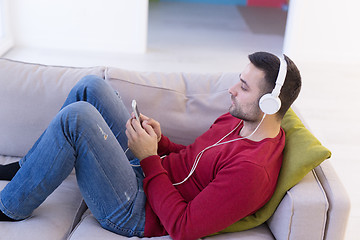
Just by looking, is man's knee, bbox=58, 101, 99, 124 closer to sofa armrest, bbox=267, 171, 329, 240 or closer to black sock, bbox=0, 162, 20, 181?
black sock, bbox=0, 162, 20, 181

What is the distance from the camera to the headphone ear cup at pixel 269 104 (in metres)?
1.64

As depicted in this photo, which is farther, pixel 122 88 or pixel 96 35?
pixel 96 35

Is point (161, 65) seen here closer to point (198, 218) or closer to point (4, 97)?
point (4, 97)

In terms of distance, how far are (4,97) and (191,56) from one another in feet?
9.43

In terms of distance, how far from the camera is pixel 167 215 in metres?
1.66

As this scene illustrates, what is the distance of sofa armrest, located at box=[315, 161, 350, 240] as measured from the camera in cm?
Answer: 166

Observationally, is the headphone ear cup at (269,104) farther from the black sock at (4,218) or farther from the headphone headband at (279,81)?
the black sock at (4,218)

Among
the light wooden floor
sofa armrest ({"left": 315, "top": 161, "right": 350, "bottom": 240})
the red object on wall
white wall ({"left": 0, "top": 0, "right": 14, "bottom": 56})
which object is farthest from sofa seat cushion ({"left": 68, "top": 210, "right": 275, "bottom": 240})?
the red object on wall

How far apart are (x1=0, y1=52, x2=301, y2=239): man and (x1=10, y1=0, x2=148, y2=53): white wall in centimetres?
306

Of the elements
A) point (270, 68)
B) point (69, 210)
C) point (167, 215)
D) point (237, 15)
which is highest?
point (270, 68)

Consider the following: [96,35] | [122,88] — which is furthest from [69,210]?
[96,35]

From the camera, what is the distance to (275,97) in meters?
1.64

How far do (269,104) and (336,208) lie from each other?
0.41 metres

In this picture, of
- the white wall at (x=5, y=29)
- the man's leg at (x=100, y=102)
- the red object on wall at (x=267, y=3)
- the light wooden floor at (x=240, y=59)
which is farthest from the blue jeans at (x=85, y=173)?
the red object on wall at (x=267, y=3)
